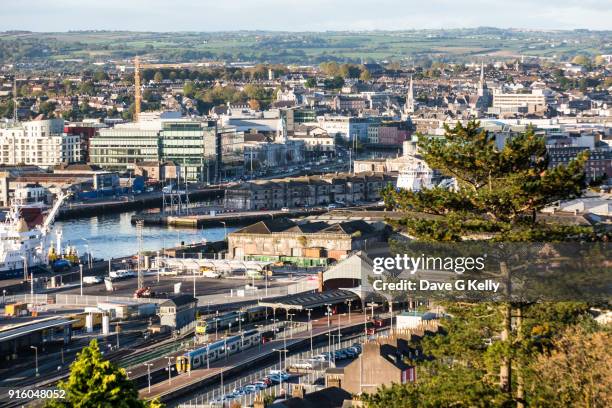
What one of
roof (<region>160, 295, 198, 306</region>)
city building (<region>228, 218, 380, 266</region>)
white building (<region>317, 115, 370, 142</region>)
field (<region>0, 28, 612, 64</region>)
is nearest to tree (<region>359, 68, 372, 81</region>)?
A: white building (<region>317, 115, 370, 142</region>)

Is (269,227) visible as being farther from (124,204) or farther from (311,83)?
(311,83)

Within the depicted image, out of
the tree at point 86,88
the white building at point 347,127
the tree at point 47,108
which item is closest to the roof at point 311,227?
the white building at point 347,127

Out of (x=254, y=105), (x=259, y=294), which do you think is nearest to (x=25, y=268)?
(x=259, y=294)

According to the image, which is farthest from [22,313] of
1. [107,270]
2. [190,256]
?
[190,256]

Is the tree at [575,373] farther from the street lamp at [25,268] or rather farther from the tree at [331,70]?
the tree at [331,70]

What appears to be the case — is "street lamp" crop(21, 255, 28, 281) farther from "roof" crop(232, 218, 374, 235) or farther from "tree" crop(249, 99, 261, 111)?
"tree" crop(249, 99, 261, 111)

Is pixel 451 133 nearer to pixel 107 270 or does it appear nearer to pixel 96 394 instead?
pixel 96 394

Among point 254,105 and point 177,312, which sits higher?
point 177,312
